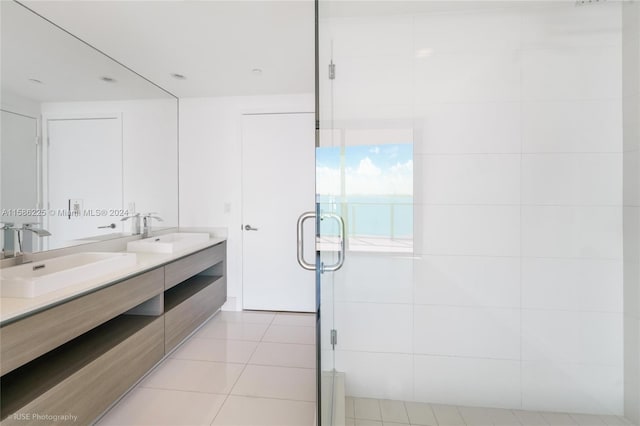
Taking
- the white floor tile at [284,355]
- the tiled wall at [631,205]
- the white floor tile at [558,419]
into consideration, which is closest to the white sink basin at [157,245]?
the white floor tile at [284,355]

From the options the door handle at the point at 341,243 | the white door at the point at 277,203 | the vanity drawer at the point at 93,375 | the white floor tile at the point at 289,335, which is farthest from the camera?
the white door at the point at 277,203

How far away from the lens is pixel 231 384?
1.72 metres

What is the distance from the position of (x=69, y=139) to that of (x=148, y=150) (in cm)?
69

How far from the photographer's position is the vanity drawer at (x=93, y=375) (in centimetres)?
110

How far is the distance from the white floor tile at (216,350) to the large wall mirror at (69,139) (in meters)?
1.09

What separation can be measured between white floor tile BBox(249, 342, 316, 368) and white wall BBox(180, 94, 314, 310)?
2.86ft

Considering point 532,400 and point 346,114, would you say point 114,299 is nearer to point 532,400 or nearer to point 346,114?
point 346,114

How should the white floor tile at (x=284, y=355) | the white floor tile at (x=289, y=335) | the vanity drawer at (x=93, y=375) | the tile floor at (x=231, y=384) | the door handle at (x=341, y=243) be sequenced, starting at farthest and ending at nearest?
A: the white floor tile at (x=289, y=335), the white floor tile at (x=284, y=355), the tile floor at (x=231, y=384), the door handle at (x=341, y=243), the vanity drawer at (x=93, y=375)

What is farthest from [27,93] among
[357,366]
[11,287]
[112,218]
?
[357,366]

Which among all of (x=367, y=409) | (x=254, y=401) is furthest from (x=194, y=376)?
(x=367, y=409)

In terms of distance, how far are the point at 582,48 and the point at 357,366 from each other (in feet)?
7.14

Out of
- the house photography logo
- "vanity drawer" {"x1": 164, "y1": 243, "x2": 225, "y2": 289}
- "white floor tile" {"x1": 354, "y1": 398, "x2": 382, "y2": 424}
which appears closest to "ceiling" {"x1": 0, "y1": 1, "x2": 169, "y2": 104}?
"vanity drawer" {"x1": 164, "y1": 243, "x2": 225, "y2": 289}

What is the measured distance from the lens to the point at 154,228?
8.41 ft

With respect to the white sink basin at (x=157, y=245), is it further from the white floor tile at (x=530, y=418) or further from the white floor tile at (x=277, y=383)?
the white floor tile at (x=530, y=418)
